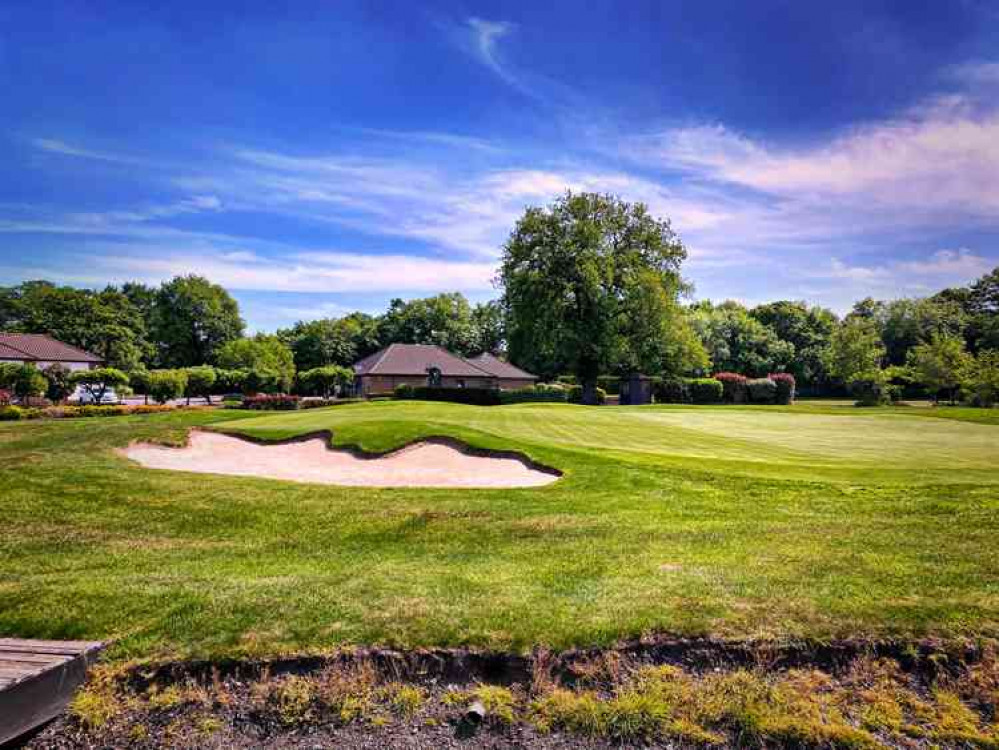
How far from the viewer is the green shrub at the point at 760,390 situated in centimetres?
5044

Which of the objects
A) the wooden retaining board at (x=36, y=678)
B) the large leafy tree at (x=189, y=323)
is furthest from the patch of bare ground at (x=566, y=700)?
the large leafy tree at (x=189, y=323)

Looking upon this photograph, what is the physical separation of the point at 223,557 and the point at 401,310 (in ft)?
255

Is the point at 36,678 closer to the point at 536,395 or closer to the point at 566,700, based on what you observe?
the point at 566,700

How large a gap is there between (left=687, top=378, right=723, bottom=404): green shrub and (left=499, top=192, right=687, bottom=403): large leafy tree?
3551mm

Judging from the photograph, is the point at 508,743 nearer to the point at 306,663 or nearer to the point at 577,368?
the point at 306,663

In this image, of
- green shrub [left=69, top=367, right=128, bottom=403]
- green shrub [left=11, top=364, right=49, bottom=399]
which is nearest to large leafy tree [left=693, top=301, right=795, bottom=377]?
green shrub [left=69, top=367, right=128, bottom=403]

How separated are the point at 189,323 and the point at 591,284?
66.0 metres

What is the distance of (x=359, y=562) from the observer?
667 centimetres

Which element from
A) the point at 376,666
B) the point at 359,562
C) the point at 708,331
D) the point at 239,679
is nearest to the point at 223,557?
the point at 359,562

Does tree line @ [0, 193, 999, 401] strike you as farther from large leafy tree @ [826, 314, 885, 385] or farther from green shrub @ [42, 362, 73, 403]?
green shrub @ [42, 362, 73, 403]

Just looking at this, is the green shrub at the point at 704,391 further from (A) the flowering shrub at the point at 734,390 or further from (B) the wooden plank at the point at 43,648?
(B) the wooden plank at the point at 43,648

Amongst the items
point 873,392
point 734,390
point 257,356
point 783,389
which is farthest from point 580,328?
point 257,356

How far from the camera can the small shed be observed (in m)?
48.4

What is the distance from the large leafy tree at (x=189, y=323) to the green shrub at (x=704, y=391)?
66.2m
